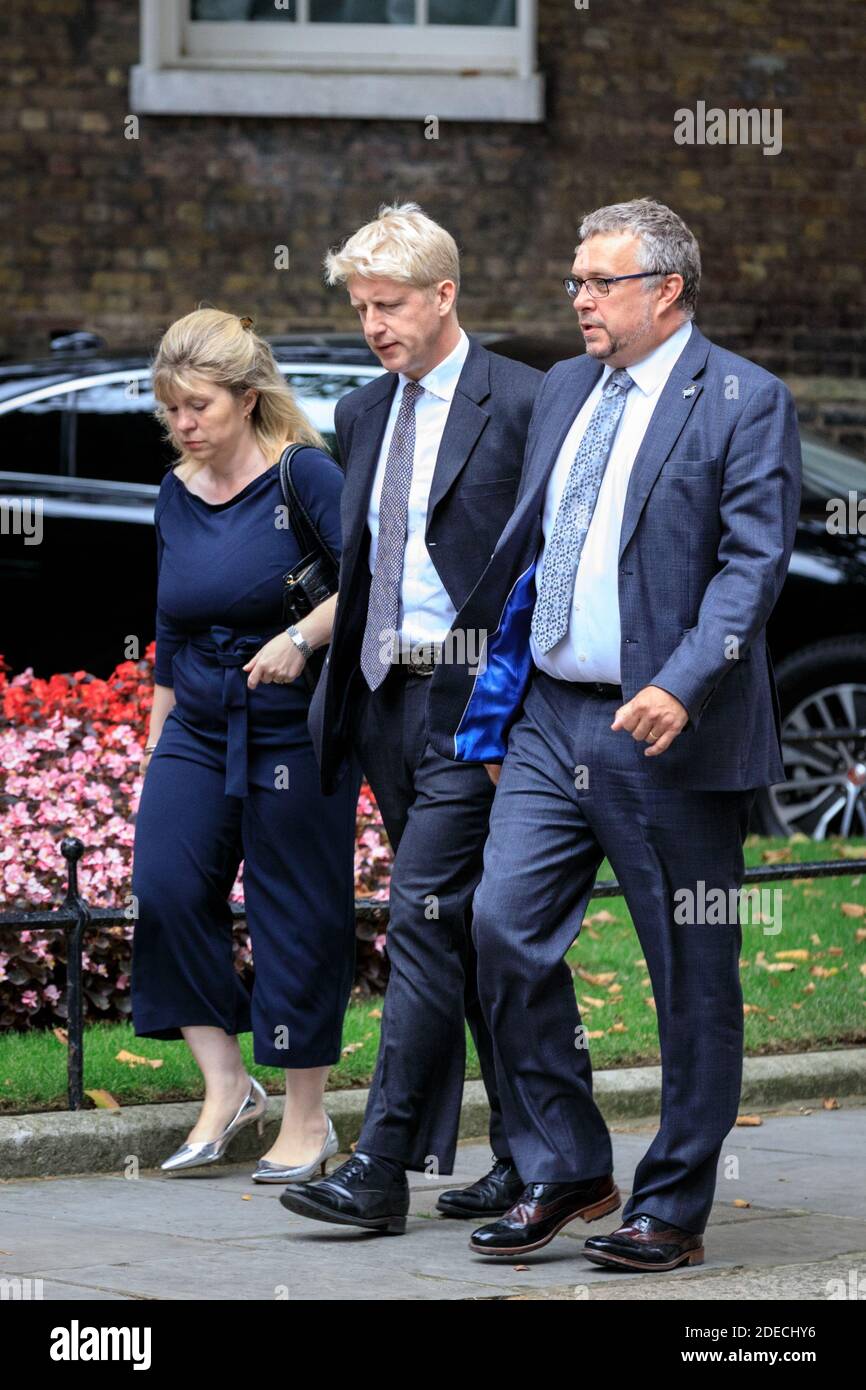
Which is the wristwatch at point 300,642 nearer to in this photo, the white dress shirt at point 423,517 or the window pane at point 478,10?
the white dress shirt at point 423,517

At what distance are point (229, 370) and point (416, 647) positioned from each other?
933 millimetres

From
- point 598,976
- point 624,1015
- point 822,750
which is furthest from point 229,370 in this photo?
point 822,750

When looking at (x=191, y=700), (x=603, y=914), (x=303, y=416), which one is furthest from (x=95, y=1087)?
(x=603, y=914)

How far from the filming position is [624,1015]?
723cm

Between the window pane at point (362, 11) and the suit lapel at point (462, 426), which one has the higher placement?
the window pane at point (362, 11)

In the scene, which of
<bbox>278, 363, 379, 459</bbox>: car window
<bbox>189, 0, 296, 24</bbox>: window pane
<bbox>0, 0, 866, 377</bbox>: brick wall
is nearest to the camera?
<bbox>278, 363, 379, 459</bbox>: car window

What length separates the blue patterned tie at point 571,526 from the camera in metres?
4.85

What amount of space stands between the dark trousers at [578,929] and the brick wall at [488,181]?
9.39 meters

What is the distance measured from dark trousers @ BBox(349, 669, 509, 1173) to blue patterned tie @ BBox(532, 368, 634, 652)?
43 centimetres

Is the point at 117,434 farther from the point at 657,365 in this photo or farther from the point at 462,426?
the point at 657,365

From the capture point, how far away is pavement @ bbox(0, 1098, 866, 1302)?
15.0 feet

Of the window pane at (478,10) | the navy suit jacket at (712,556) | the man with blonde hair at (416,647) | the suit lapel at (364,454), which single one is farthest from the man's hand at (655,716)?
the window pane at (478,10)

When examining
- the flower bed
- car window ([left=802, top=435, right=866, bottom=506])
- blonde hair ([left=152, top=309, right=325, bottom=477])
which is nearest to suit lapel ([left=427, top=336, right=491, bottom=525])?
blonde hair ([left=152, top=309, right=325, bottom=477])

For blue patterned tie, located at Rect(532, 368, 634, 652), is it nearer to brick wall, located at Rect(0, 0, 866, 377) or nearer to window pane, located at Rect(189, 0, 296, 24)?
brick wall, located at Rect(0, 0, 866, 377)
